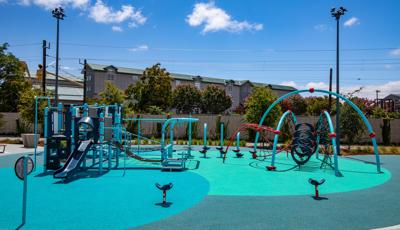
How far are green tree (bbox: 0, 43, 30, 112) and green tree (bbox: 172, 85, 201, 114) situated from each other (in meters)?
21.6

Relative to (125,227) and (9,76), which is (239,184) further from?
(9,76)

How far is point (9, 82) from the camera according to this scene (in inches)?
1366

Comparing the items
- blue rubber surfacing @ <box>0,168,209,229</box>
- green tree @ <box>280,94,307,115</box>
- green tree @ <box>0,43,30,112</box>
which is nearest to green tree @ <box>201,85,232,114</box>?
green tree @ <box>280,94,307,115</box>

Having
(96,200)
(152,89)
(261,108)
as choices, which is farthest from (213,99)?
(96,200)

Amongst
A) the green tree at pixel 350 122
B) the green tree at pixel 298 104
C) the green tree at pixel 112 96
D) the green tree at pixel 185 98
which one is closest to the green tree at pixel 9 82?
A: the green tree at pixel 112 96

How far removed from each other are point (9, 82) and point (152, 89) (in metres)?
16.7

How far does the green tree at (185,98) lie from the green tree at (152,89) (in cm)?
711

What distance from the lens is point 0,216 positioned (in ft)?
19.9

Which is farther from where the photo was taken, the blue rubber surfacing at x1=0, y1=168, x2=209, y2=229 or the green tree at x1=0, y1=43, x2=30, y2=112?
the green tree at x1=0, y1=43, x2=30, y2=112

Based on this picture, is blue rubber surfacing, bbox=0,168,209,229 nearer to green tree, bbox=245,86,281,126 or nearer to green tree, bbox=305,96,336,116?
green tree, bbox=245,86,281,126

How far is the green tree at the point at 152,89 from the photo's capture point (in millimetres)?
39500

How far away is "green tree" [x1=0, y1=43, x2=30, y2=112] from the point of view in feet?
113

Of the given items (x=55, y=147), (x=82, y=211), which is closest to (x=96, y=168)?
(x=55, y=147)

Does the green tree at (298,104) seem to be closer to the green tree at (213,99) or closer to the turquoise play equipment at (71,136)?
the green tree at (213,99)
